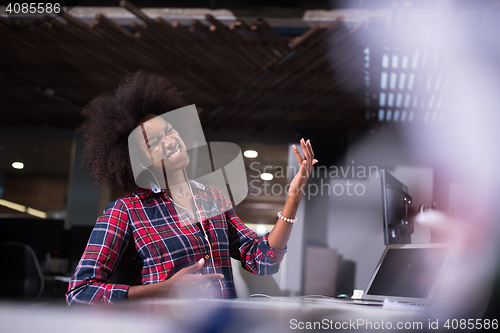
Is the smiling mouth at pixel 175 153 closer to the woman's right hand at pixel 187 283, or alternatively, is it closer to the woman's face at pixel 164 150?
the woman's face at pixel 164 150

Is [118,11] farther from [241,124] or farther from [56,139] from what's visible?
[56,139]

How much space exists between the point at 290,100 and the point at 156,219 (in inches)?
121

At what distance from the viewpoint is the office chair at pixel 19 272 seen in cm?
349

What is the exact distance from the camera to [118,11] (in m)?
4.02

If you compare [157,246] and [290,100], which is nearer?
[157,246]

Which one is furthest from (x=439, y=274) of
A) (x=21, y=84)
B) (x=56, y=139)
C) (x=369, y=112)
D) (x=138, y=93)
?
(x=56, y=139)

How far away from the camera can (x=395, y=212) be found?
176cm

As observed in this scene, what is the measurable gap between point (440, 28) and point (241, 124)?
260cm

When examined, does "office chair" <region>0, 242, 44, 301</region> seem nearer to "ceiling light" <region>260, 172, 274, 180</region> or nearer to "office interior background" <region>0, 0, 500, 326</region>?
"office interior background" <region>0, 0, 500, 326</region>

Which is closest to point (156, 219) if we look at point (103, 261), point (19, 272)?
point (103, 261)

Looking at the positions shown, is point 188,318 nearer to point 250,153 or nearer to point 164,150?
point 164,150

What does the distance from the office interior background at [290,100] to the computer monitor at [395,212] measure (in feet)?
0.60
